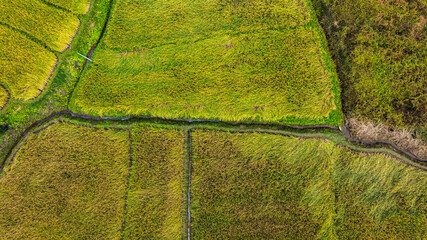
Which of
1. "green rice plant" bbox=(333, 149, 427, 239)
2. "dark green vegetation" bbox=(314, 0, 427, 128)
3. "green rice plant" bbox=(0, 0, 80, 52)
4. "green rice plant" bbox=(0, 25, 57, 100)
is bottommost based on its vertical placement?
"green rice plant" bbox=(333, 149, 427, 239)

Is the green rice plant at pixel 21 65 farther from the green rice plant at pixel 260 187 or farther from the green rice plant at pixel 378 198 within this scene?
the green rice plant at pixel 378 198

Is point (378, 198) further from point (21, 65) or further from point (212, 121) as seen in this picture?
point (21, 65)

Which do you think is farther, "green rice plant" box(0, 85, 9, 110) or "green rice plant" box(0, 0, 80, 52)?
"green rice plant" box(0, 0, 80, 52)

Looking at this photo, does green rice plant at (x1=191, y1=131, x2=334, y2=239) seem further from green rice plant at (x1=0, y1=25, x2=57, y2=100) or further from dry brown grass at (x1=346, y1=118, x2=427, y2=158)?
green rice plant at (x1=0, y1=25, x2=57, y2=100)

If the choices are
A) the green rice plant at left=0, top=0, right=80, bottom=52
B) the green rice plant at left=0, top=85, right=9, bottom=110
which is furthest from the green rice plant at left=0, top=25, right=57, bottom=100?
the green rice plant at left=0, top=0, right=80, bottom=52

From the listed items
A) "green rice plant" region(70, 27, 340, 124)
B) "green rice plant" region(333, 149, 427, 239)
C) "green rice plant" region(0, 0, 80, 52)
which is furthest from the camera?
"green rice plant" region(0, 0, 80, 52)

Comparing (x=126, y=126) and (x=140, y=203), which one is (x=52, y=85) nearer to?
(x=126, y=126)

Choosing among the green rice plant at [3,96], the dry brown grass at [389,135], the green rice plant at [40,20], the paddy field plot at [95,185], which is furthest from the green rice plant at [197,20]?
the dry brown grass at [389,135]
